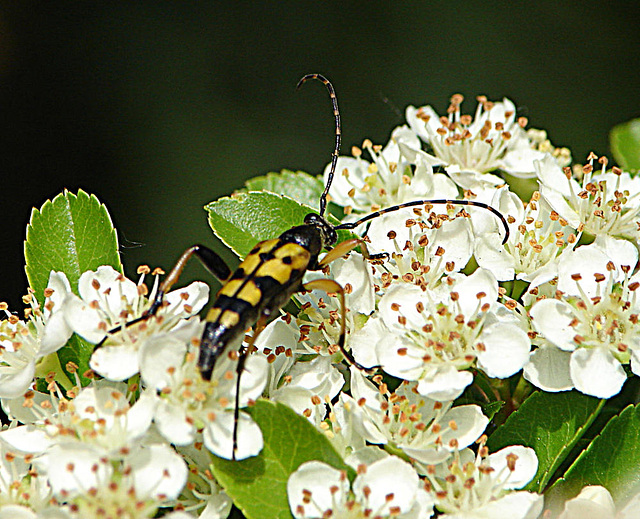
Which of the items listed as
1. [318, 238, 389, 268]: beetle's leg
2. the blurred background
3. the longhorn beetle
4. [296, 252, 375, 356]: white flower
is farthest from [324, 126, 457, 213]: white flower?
the blurred background

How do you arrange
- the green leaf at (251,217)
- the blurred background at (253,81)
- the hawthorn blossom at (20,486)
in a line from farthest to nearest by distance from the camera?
the blurred background at (253,81)
the green leaf at (251,217)
the hawthorn blossom at (20,486)

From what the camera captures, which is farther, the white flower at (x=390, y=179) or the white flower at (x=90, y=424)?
the white flower at (x=390, y=179)

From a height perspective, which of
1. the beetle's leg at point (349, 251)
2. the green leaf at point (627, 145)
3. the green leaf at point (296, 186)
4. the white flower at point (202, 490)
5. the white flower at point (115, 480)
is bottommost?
the white flower at point (202, 490)

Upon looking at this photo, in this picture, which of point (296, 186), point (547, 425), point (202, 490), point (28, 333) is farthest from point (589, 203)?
point (28, 333)

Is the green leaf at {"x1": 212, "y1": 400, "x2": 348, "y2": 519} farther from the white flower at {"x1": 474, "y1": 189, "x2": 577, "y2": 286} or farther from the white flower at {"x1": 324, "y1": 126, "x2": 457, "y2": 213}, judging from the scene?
the white flower at {"x1": 324, "y1": 126, "x2": 457, "y2": 213}

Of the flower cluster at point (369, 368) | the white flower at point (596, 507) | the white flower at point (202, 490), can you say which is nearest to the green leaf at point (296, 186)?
the flower cluster at point (369, 368)

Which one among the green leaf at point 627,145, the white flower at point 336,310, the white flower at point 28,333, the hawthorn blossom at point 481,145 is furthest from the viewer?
the green leaf at point 627,145

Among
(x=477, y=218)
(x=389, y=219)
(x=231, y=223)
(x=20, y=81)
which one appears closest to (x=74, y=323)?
(x=231, y=223)

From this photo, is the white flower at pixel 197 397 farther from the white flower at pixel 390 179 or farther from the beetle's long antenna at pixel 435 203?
the white flower at pixel 390 179
